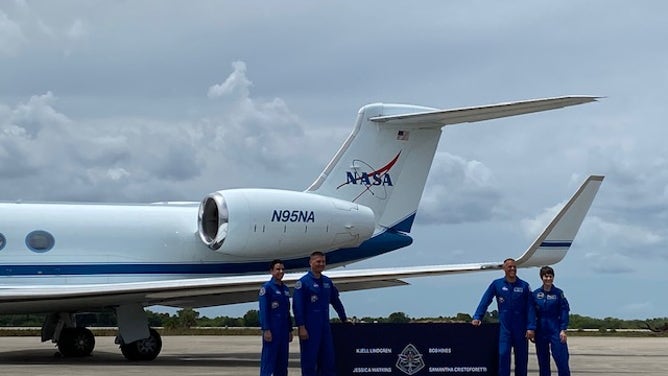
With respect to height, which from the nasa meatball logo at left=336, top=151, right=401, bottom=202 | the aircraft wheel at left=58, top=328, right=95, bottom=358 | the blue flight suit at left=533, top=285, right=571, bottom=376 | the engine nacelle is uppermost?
the nasa meatball logo at left=336, top=151, right=401, bottom=202

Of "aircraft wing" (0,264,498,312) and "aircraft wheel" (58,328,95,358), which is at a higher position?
"aircraft wing" (0,264,498,312)

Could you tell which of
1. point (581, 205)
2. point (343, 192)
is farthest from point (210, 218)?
point (581, 205)

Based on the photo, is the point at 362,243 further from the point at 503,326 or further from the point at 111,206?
the point at 503,326

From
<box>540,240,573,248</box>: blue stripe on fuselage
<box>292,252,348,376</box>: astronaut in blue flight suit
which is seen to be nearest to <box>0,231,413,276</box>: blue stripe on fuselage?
<box>540,240,573,248</box>: blue stripe on fuselage

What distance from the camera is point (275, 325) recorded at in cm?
1355

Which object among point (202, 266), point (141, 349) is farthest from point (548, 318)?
point (202, 266)

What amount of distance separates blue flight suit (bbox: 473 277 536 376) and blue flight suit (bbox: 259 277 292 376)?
2431mm

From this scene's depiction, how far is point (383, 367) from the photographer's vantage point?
13828mm

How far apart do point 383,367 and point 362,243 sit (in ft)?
28.9

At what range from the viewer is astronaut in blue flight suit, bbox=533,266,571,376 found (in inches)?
562

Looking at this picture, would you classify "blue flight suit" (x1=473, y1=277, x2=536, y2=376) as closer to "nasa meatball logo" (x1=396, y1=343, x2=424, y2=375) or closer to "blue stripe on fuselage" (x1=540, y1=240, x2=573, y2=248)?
"nasa meatball logo" (x1=396, y1=343, x2=424, y2=375)

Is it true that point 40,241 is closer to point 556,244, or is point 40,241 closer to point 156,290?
point 156,290

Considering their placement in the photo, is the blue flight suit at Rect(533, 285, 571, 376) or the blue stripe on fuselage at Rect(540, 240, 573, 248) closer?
the blue flight suit at Rect(533, 285, 571, 376)

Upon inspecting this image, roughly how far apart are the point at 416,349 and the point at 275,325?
181 centimetres
